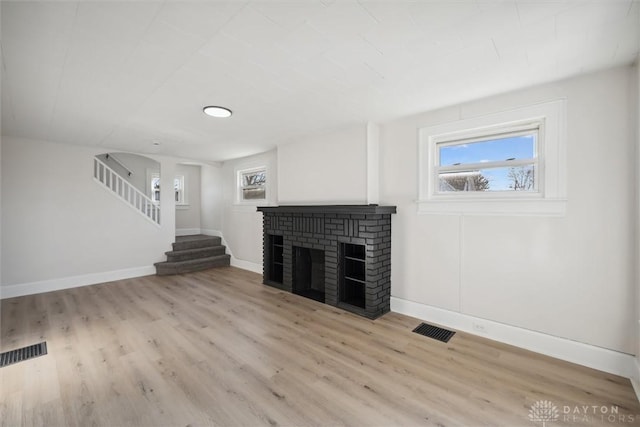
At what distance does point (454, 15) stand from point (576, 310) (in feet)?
8.52

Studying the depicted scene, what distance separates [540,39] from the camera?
179 cm

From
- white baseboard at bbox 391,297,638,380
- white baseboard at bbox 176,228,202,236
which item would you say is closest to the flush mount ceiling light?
white baseboard at bbox 391,297,638,380

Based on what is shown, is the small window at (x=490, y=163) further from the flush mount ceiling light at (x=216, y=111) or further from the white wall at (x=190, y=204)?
the white wall at (x=190, y=204)

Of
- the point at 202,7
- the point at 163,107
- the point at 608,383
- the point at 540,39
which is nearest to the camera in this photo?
the point at 202,7

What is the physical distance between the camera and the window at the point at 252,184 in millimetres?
5660

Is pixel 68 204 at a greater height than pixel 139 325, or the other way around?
pixel 68 204

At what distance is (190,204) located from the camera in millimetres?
7637

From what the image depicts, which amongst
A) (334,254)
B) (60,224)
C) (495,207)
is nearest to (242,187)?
(60,224)

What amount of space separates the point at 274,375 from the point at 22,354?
242 cm

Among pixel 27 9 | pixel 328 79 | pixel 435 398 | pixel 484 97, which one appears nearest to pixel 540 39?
pixel 484 97

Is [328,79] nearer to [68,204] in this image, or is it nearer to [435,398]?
[435,398]

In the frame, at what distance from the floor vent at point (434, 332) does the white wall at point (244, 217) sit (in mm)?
3415

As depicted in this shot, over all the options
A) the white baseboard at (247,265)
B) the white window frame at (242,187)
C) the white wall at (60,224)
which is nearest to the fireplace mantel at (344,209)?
the white window frame at (242,187)

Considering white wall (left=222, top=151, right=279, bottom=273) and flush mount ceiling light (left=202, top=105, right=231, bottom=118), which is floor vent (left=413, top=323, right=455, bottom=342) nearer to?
flush mount ceiling light (left=202, top=105, right=231, bottom=118)
